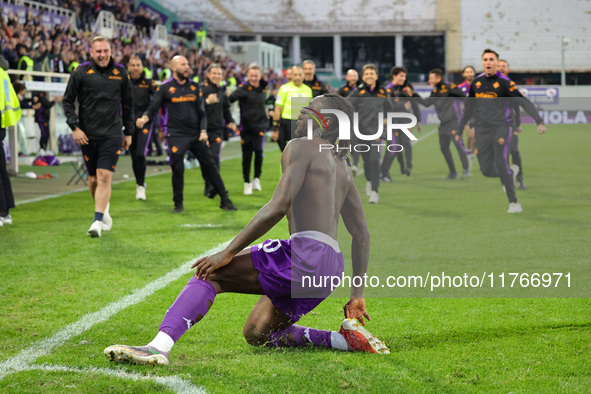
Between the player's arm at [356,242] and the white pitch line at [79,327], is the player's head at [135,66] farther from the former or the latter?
the player's arm at [356,242]

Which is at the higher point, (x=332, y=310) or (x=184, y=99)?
(x=184, y=99)

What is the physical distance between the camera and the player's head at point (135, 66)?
43.0 ft

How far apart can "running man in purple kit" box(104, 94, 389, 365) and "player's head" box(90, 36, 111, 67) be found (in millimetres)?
4770

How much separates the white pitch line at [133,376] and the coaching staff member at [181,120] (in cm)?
674

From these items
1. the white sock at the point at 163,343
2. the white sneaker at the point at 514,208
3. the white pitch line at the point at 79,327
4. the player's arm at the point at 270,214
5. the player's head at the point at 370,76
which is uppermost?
the player's head at the point at 370,76

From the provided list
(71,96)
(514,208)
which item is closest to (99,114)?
(71,96)

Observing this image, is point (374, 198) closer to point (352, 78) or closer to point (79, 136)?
point (79, 136)

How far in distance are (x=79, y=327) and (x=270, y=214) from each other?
1.68m

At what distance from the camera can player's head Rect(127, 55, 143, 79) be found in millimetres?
13109

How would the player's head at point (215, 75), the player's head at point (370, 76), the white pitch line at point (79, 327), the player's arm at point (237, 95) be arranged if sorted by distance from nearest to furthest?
the white pitch line at point (79, 327), the player's head at point (370, 76), the player's head at point (215, 75), the player's arm at point (237, 95)

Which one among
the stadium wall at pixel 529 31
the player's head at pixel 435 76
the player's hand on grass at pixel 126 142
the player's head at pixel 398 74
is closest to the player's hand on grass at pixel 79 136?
the player's hand on grass at pixel 126 142

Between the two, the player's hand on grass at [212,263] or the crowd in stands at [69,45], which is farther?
the crowd in stands at [69,45]

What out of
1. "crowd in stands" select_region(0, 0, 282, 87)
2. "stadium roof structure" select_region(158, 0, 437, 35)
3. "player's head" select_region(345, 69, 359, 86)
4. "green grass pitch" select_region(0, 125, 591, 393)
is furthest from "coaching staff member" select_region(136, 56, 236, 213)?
"stadium roof structure" select_region(158, 0, 437, 35)

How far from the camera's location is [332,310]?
5383 mm
